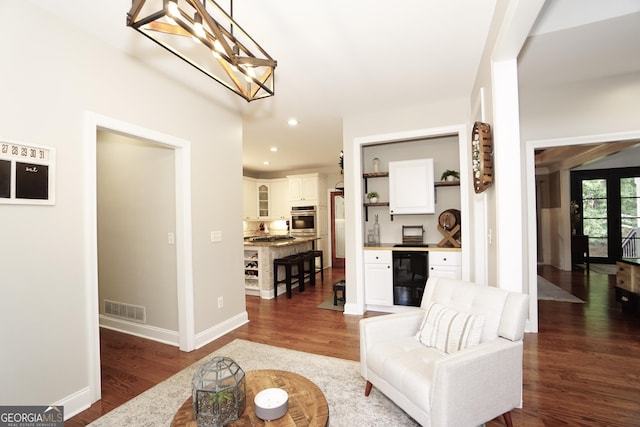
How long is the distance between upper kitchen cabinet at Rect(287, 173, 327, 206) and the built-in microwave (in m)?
0.16

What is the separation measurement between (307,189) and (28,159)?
18.7ft

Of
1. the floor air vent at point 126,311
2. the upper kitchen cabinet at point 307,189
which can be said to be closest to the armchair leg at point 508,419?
the floor air vent at point 126,311

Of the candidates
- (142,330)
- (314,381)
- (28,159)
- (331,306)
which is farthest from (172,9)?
(331,306)

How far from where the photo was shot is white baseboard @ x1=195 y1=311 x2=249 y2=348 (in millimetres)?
2951

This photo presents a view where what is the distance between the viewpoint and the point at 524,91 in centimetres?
328

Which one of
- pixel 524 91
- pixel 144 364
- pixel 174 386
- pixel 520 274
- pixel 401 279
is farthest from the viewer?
pixel 401 279

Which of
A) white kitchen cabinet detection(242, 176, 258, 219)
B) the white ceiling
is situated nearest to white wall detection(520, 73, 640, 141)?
the white ceiling

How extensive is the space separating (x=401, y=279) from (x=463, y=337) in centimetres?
204

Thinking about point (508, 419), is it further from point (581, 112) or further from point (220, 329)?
point (581, 112)

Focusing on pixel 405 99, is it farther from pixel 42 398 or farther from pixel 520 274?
pixel 42 398

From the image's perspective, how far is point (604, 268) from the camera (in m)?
6.50

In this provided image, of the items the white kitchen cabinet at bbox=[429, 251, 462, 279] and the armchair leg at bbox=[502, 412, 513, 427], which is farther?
the white kitchen cabinet at bbox=[429, 251, 462, 279]

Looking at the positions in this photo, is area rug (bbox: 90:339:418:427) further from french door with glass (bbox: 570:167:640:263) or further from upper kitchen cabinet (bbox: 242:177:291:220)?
french door with glass (bbox: 570:167:640:263)

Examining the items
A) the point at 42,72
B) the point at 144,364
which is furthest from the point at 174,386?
the point at 42,72
